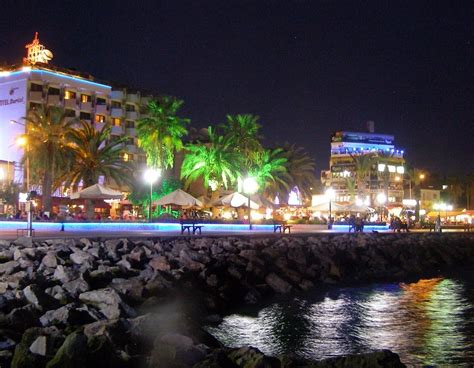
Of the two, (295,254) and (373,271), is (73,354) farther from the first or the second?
(373,271)

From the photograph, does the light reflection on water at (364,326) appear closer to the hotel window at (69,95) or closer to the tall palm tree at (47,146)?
the tall palm tree at (47,146)

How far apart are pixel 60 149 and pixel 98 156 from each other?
170 inches

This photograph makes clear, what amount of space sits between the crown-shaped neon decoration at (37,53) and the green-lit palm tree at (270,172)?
126ft

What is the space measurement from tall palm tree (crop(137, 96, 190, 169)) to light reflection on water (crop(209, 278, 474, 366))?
40915 mm

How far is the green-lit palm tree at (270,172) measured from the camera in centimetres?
7819

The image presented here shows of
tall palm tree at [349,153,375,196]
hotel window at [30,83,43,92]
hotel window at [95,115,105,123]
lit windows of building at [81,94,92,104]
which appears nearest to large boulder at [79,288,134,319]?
hotel window at [30,83,43,92]

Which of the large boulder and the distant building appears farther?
the distant building

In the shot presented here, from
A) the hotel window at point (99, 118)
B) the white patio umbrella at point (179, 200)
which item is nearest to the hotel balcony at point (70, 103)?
the hotel window at point (99, 118)

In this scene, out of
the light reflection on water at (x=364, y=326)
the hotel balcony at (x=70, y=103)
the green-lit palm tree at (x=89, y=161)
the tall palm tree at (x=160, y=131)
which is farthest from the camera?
the hotel balcony at (x=70, y=103)

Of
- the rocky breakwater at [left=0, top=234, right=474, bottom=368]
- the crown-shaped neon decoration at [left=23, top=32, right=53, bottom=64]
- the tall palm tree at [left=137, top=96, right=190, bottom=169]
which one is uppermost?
the crown-shaped neon decoration at [left=23, top=32, right=53, bottom=64]

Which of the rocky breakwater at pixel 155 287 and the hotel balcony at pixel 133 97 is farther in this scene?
the hotel balcony at pixel 133 97

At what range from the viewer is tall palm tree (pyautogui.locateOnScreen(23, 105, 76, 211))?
190ft

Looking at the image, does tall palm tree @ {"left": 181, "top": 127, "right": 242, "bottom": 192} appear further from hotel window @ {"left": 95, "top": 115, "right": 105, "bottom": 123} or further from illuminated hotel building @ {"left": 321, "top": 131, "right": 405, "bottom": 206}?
illuminated hotel building @ {"left": 321, "top": 131, "right": 405, "bottom": 206}

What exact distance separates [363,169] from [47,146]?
7368 cm
